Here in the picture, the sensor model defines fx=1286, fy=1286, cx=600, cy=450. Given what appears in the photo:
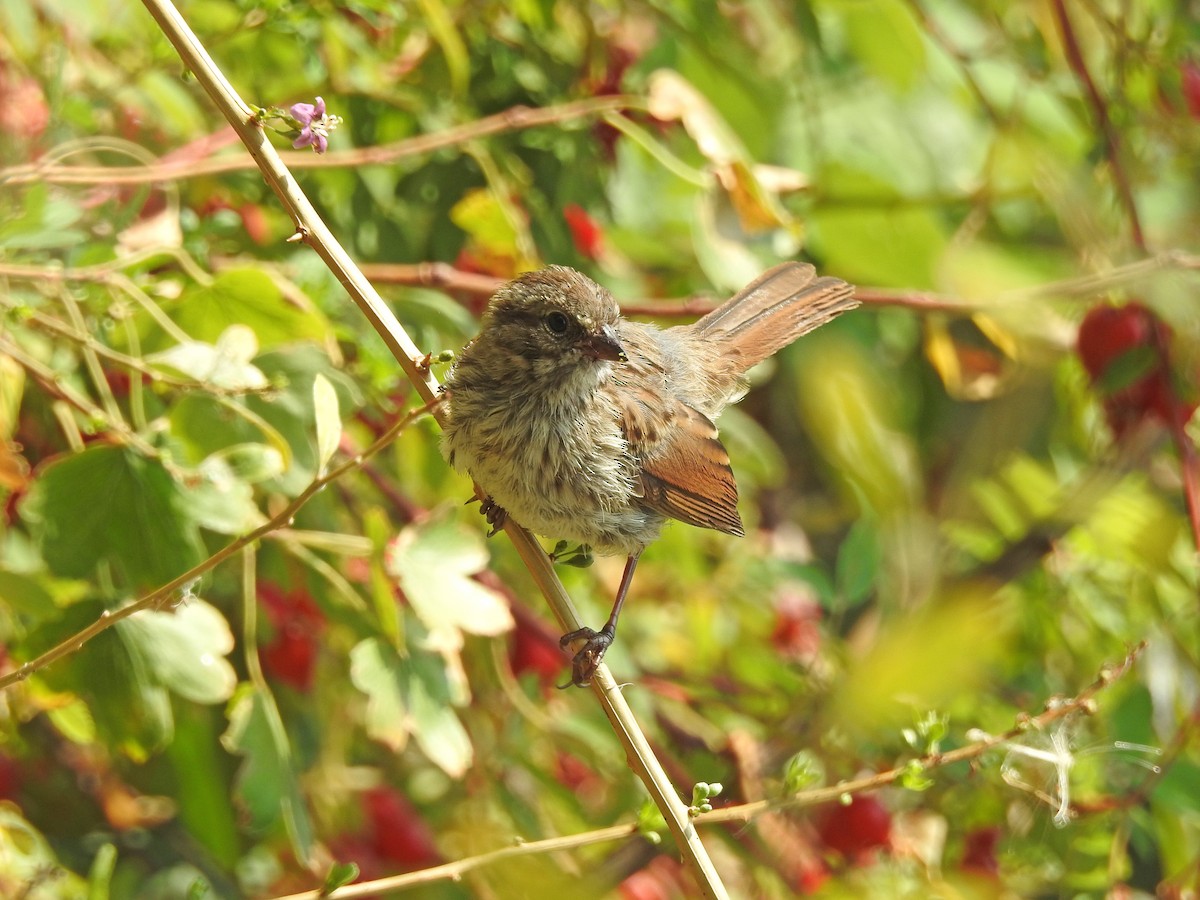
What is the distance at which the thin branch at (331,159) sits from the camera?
2572 mm

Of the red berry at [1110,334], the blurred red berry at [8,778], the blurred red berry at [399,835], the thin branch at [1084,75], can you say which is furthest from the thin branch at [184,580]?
the red berry at [1110,334]

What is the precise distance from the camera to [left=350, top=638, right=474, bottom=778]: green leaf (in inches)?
98.7

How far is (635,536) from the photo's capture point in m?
3.04

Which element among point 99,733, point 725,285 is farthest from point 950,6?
point 99,733

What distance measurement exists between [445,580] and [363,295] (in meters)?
0.71

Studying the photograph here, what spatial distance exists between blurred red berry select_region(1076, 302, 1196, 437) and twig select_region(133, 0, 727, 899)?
1676 mm

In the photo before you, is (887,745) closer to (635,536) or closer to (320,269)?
(635,536)

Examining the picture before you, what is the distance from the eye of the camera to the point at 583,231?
11.7 ft

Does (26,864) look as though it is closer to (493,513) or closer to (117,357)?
(117,357)

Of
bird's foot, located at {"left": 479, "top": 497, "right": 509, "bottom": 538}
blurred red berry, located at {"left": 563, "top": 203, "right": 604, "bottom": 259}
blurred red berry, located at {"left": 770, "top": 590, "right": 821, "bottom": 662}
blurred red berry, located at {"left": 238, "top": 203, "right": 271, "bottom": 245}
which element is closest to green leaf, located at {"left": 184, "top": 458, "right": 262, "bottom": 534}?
bird's foot, located at {"left": 479, "top": 497, "right": 509, "bottom": 538}

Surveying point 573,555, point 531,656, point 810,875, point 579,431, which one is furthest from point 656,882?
point 579,431

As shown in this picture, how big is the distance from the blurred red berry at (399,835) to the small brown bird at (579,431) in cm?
83

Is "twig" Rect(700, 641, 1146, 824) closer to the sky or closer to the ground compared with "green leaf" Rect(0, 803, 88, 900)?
closer to the ground

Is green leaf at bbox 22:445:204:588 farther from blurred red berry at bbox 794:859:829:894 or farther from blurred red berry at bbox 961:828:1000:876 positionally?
blurred red berry at bbox 961:828:1000:876
